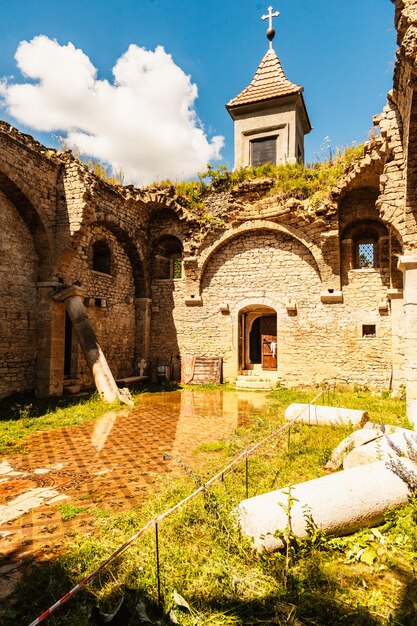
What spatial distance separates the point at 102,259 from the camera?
510 inches

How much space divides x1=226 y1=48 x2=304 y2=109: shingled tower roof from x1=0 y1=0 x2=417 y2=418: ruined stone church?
186mm

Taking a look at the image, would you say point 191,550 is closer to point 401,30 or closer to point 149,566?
point 149,566

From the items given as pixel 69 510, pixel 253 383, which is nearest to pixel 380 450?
pixel 69 510

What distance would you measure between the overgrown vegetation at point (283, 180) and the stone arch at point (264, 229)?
113cm

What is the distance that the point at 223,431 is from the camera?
277 inches

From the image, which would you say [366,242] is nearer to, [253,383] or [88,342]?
[253,383]

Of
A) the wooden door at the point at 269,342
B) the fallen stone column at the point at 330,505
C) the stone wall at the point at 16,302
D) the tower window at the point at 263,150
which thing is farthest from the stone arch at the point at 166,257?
the fallen stone column at the point at 330,505

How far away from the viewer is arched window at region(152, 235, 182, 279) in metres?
14.6

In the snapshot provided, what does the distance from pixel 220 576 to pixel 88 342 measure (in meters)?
8.21

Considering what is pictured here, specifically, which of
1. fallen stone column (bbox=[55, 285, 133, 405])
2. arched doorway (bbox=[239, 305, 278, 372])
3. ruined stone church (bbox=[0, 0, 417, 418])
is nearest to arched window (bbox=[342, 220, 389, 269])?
ruined stone church (bbox=[0, 0, 417, 418])

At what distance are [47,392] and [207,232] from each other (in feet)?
25.5

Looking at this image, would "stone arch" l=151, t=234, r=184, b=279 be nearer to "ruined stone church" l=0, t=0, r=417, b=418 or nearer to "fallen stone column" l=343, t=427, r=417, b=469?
"ruined stone church" l=0, t=0, r=417, b=418

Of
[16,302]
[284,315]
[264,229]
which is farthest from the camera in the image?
[264,229]

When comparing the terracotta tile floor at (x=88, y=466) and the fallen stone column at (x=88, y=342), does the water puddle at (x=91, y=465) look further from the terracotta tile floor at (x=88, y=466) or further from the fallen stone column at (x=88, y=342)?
the fallen stone column at (x=88, y=342)
